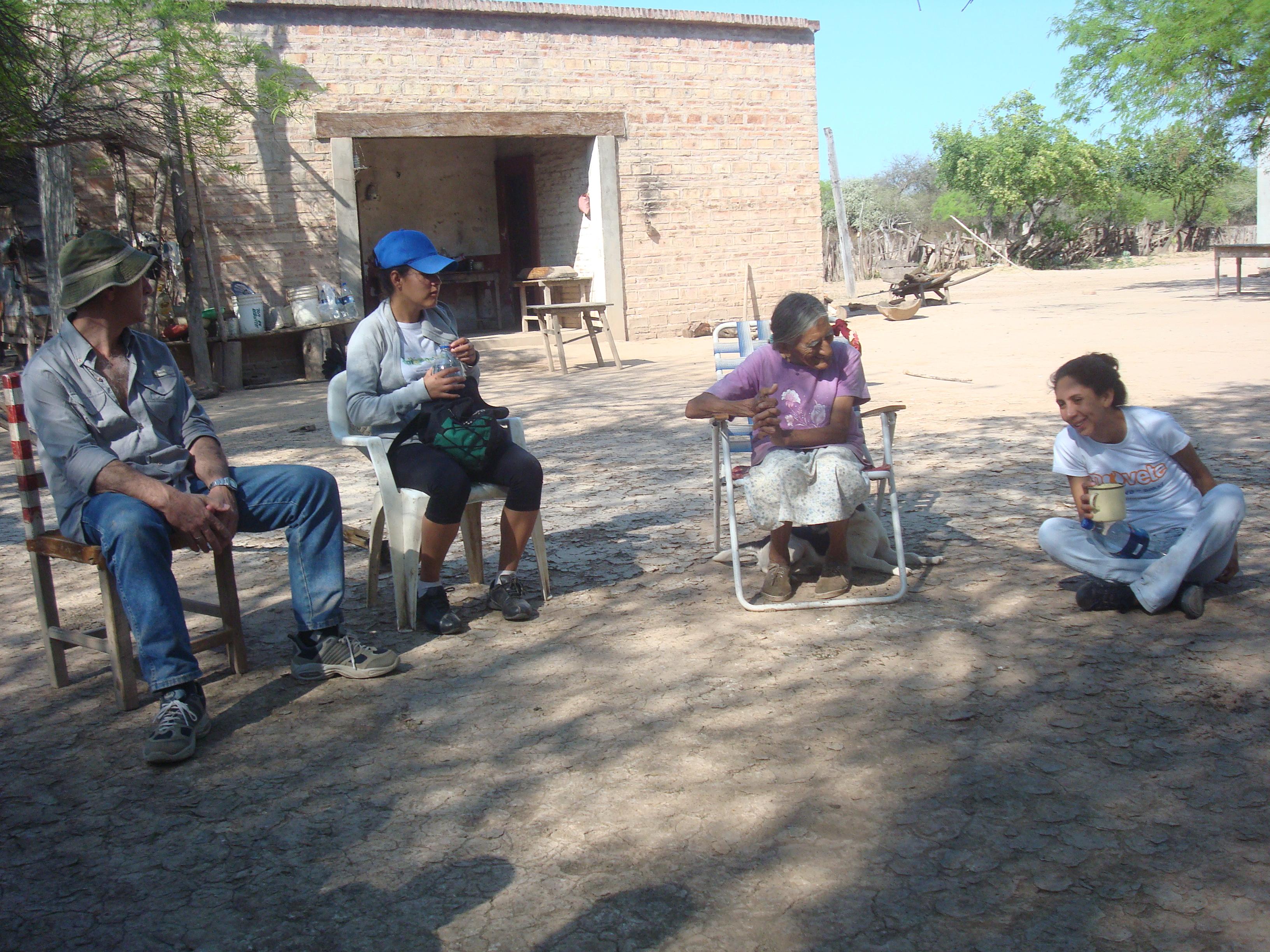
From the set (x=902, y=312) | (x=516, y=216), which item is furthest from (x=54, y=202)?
(x=902, y=312)

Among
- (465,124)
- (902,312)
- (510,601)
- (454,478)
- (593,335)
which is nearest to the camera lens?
(454,478)

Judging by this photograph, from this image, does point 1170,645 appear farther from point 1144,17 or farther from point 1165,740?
point 1144,17

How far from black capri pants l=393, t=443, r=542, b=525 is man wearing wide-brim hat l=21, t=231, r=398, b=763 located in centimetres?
38

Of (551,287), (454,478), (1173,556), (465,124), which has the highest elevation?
(465,124)

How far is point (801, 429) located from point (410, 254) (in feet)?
5.54

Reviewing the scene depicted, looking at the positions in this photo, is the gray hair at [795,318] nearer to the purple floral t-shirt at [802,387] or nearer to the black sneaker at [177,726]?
the purple floral t-shirt at [802,387]

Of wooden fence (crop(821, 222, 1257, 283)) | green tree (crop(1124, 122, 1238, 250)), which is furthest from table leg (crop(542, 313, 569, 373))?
green tree (crop(1124, 122, 1238, 250))

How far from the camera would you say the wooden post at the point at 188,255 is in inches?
480

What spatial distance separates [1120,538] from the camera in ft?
12.6

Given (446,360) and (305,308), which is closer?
(446,360)

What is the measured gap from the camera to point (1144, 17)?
17859 millimetres

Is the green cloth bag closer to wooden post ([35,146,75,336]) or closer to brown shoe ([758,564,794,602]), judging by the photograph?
brown shoe ([758,564,794,602])

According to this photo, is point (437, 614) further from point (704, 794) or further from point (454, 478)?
point (704, 794)

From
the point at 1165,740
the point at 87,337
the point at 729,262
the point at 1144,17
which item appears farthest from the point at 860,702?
the point at 1144,17
